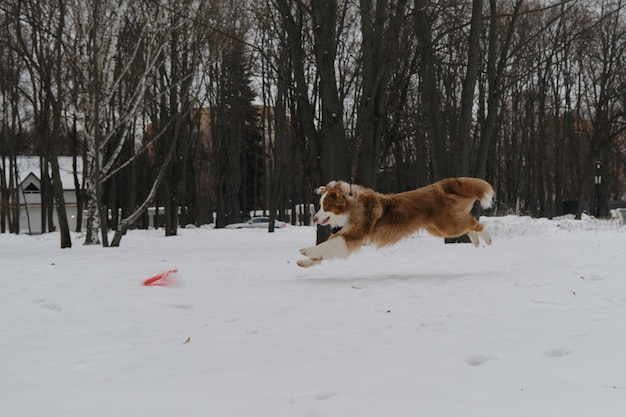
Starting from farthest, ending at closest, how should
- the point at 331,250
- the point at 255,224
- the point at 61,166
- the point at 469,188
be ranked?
the point at 61,166, the point at 255,224, the point at 469,188, the point at 331,250

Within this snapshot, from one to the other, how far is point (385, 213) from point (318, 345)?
3.69 meters

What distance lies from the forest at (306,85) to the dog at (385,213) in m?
3.71

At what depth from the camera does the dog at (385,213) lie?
6996 mm

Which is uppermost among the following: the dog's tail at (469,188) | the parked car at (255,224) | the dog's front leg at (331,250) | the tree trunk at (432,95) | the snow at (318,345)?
the tree trunk at (432,95)

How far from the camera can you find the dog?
6996mm

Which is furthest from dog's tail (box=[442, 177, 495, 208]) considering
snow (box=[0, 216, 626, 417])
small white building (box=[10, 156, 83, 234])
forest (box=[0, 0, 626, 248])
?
small white building (box=[10, 156, 83, 234])

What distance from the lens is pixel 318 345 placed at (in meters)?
3.68

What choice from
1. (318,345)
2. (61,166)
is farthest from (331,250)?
(61,166)

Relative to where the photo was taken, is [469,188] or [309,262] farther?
[469,188]

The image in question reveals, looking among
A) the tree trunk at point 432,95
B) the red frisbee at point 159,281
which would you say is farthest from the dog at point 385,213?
the tree trunk at point 432,95

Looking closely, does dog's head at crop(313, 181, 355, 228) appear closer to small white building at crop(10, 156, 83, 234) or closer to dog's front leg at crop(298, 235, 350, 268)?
dog's front leg at crop(298, 235, 350, 268)

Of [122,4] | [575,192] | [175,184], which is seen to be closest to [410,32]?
[122,4]

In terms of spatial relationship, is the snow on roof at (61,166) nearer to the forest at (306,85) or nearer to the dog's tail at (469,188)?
the forest at (306,85)

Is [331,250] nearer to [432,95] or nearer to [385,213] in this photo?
[385,213]
